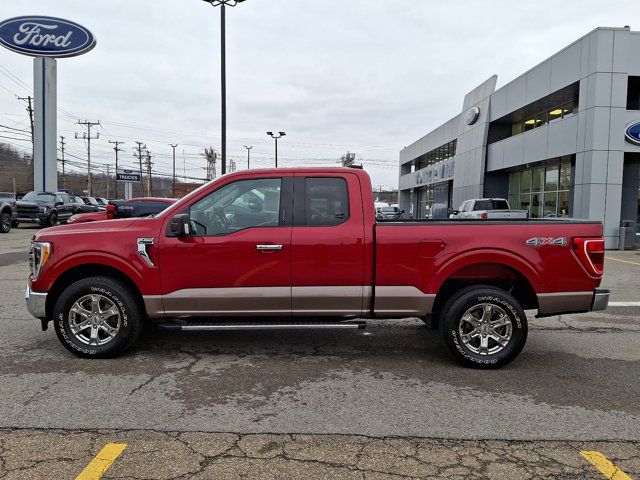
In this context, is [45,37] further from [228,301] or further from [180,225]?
[228,301]

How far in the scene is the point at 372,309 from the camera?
15.7 ft

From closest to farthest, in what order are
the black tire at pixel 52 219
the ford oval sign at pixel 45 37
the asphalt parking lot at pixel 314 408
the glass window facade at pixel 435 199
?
the asphalt parking lot at pixel 314 408 → the black tire at pixel 52 219 → the ford oval sign at pixel 45 37 → the glass window facade at pixel 435 199

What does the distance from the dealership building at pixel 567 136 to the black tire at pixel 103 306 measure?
17.2 metres

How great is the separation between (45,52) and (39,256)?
25.1 m

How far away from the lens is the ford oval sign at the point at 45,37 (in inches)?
959

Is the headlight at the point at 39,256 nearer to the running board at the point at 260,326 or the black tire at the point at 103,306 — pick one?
the black tire at the point at 103,306

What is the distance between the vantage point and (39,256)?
482cm

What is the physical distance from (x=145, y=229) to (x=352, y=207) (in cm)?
204

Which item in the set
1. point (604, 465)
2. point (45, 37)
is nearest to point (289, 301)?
point (604, 465)

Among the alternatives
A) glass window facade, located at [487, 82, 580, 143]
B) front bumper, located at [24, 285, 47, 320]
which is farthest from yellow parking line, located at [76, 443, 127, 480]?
glass window facade, located at [487, 82, 580, 143]

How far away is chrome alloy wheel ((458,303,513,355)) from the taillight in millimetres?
940

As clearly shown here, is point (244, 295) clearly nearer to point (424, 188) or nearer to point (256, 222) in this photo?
point (256, 222)

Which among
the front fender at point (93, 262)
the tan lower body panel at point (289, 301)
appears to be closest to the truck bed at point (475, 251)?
the tan lower body panel at point (289, 301)

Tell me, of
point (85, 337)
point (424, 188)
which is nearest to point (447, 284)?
point (85, 337)
